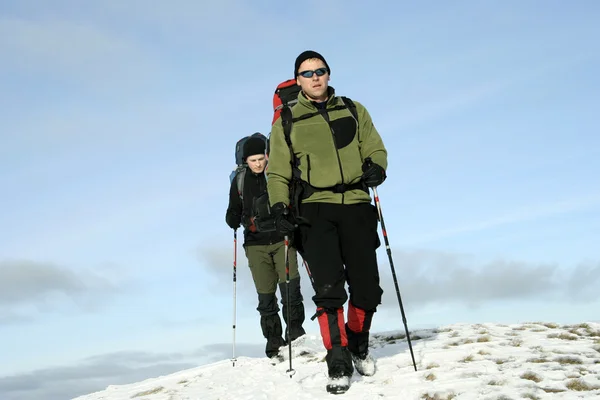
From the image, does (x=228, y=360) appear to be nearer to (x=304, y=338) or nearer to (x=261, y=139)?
(x=304, y=338)

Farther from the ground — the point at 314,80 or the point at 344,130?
the point at 314,80

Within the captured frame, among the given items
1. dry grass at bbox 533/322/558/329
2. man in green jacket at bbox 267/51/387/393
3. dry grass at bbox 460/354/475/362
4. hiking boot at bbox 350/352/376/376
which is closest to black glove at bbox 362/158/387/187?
man in green jacket at bbox 267/51/387/393

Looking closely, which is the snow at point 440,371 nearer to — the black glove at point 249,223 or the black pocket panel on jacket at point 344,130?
the black glove at point 249,223

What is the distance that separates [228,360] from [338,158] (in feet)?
22.9

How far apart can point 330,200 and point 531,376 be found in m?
3.13

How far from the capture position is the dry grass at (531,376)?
674 centimetres

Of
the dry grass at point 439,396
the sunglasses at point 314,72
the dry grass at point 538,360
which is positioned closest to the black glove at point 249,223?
the sunglasses at point 314,72

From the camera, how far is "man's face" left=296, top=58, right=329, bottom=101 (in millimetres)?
7387

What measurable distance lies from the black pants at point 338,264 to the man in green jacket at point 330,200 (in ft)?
0.04

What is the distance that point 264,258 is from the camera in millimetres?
10641

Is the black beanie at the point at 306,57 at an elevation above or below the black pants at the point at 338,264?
above

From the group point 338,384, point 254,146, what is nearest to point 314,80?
point 254,146

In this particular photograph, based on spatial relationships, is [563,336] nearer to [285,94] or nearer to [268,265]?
[268,265]

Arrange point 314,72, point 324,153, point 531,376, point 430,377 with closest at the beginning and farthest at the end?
point 531,376 < point 430,377 < point 324,153 < point 314,72
